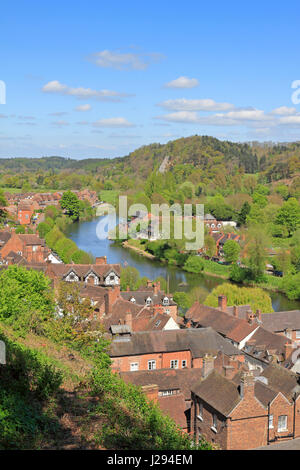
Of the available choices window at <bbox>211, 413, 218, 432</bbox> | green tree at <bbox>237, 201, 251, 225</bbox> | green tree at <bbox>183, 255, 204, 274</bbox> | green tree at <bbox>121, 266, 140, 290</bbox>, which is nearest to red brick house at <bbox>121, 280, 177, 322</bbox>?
green tree at <bbox>121, 266, 140, 290</bbox>

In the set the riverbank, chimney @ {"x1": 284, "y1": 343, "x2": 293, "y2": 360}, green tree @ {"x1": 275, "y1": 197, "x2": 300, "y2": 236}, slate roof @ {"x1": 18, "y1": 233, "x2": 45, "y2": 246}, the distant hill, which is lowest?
the riverbank

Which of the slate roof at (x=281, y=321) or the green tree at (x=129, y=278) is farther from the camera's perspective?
the green tree at (x=129, y=278)

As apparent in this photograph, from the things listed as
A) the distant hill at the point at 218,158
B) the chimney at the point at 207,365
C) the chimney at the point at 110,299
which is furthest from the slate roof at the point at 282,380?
the distant hill at the point at 218,158

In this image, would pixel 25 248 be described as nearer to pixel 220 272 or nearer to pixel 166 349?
pixel 220 272

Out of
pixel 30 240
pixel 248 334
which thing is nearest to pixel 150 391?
pixel 248 334

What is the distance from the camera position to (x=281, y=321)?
28984 mm

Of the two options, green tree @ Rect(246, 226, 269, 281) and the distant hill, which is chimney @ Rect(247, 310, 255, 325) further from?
the distant hill

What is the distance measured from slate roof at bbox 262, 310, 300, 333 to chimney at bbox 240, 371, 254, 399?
46.2 ft

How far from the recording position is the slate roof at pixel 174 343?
21.0 m

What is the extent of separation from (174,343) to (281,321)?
1006 centimetres

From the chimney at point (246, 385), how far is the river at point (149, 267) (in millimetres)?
24888

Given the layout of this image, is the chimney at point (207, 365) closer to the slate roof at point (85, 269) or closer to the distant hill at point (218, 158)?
the slate roof at point (85, 269)

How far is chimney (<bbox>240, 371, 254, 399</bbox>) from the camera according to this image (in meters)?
14.5
